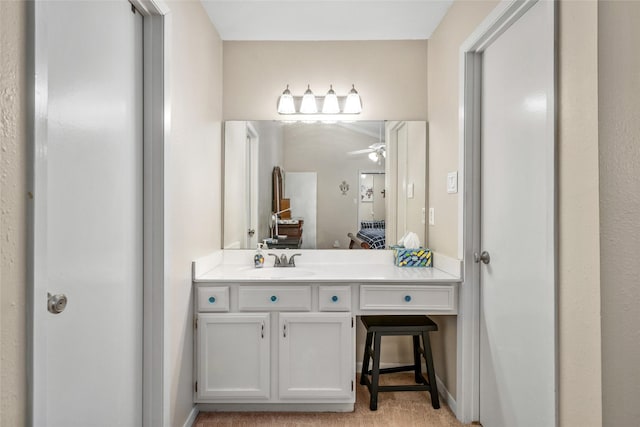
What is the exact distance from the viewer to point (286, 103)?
9.05 ft

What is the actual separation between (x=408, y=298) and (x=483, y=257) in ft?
1.48

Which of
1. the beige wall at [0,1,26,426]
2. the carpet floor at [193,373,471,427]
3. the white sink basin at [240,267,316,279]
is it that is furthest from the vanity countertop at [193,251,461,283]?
the beige wall at [0,1,26,426]

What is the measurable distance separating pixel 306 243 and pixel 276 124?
0.87 metres

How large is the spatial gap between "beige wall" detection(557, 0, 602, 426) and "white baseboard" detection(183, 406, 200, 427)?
5.59 ft

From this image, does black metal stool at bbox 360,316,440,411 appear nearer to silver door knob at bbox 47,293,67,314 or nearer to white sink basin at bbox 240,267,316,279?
white sink basin at bbox 240,267,316,279

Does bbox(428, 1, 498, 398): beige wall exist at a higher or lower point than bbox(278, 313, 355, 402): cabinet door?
higher

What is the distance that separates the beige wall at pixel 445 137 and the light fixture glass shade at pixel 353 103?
50cm

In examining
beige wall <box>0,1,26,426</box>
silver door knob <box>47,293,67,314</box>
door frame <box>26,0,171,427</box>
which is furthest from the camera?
door frame <box>26,0,171,427</box>

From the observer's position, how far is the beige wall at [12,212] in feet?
2.67

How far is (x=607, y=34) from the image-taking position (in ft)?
3.68

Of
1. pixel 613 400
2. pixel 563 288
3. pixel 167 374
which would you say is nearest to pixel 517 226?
pixel 563 288

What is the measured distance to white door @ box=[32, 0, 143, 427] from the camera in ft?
3.18

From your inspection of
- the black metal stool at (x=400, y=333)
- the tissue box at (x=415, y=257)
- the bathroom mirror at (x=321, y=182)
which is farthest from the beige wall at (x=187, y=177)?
the tissue box at (x=415, y=257)

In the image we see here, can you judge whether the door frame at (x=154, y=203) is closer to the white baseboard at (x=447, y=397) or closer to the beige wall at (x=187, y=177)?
the beige wall at (x=187, y=177)
